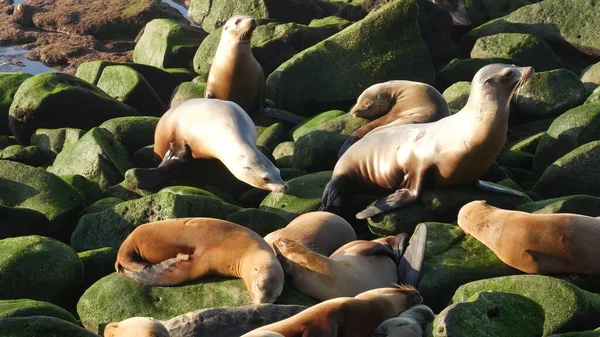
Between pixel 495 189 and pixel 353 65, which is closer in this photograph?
pixel 495 189

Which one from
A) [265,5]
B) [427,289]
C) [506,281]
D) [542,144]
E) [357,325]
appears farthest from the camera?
[265,5]

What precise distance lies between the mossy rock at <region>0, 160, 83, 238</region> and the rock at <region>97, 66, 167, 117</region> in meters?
3.10

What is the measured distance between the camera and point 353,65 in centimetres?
1199

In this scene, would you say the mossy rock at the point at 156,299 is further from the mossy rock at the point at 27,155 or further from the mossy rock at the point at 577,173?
the mossy rock at the point at 27,155

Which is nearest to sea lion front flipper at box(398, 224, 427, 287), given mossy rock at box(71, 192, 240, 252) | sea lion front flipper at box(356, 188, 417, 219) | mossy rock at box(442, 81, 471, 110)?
sea lion front flipper at box(356, 188, 417, 219)

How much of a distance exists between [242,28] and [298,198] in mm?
3702

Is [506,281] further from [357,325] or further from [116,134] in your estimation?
[116,134]

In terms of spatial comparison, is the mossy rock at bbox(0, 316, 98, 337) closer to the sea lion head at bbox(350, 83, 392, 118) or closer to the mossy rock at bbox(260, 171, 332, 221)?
the mossy rock at bbox(260, 171, 332, 221)

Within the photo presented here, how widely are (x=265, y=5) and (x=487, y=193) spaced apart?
7406mm

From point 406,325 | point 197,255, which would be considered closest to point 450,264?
→ point 406,325

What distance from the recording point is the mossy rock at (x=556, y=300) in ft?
18.5

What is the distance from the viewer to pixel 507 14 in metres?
15.2

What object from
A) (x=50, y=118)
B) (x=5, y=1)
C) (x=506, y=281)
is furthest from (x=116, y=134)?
(x=5, y=1)

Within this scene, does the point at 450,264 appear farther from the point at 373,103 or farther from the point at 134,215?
the point at 373,103
